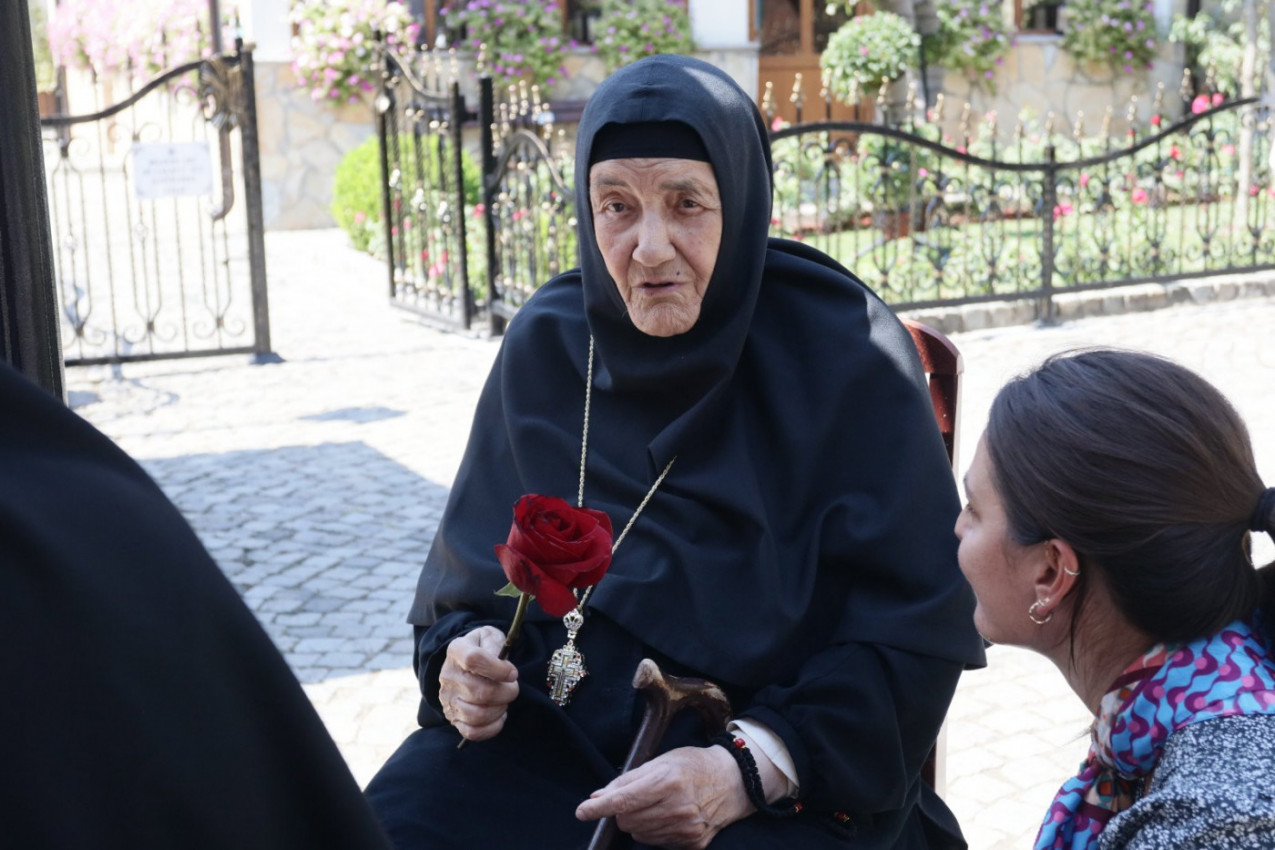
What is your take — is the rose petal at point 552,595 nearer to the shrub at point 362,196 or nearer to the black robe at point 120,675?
the black robe at point 120,675

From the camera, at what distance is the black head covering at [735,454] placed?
229cm

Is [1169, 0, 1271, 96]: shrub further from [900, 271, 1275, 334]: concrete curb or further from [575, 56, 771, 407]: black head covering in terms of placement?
[575, 56, 771, 407]: black head covering

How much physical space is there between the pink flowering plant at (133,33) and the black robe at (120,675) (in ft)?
50.5

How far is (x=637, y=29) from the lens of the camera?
16.1 metres

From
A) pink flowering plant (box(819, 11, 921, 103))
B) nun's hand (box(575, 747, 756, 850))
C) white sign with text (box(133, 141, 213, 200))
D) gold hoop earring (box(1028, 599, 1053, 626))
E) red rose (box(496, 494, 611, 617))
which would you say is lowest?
nun's hand (box(575, 747, 756, 850))

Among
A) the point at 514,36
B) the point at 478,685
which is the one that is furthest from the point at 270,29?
the point at 478,685

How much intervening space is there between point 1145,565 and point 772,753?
0.72 metres

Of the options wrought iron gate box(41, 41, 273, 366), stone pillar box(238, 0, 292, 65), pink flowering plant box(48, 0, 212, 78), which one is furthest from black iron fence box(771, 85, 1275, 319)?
pink flowering plant box(48, 0, 212, 78)

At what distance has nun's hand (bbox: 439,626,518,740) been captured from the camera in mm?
2225

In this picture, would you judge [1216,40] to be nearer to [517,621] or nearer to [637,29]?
[637,29]

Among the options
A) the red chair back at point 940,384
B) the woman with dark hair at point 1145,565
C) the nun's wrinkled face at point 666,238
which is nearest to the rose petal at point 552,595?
the woman with dark hair at point 1145,565

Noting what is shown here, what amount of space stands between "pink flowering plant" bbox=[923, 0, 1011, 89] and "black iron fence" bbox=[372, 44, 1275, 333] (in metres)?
5.18

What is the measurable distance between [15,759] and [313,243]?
1481 cm

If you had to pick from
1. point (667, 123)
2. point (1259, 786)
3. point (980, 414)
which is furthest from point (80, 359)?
point (1259, 786)
